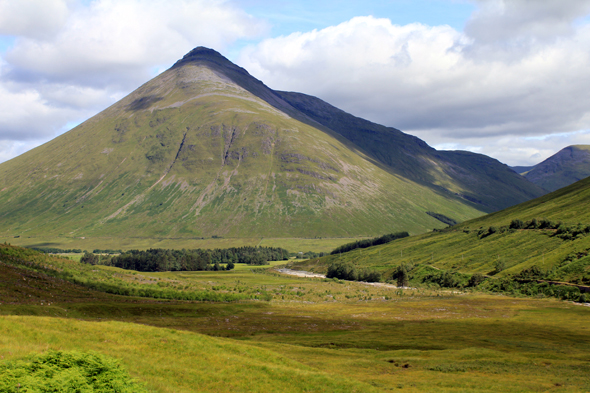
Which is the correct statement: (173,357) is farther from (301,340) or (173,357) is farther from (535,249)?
(535,249)

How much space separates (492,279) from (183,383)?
138383mm

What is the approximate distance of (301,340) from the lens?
57625 millimetres

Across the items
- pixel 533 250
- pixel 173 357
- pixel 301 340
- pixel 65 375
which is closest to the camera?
pixel 65 375

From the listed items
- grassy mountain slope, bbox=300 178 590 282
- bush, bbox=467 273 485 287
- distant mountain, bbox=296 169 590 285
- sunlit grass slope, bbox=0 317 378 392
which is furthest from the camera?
bush, bbox=467 273 485 287

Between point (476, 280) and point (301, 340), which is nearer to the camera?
point (301, 340)

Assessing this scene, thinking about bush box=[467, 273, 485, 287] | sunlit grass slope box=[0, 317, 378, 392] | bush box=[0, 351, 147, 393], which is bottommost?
bush box=[467, 273, 485, 287]

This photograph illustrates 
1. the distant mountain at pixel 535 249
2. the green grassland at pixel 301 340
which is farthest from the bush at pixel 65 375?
the distant mountain at pixel 535 249

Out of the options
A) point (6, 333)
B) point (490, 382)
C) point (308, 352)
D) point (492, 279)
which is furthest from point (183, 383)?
point (492, 279)

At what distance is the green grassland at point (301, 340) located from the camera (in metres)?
33.1

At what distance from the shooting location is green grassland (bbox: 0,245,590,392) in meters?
33.1

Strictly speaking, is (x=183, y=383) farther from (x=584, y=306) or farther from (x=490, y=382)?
(x=584, y=306)

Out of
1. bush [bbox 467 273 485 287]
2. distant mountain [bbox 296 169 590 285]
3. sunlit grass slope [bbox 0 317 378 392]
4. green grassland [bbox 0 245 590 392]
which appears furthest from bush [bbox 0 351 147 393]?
bush [bbox 467 273 485 287]

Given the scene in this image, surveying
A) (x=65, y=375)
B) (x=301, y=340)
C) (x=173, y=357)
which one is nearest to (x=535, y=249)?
(x=301, y=340)

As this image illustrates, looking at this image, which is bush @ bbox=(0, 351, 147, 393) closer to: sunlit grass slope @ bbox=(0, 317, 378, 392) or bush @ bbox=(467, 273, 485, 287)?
sunlit grass slope @ bbox=(0, 317, 378, 392)
